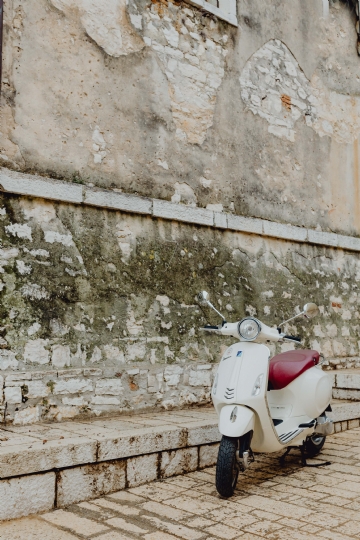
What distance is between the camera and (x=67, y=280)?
4.70 metres

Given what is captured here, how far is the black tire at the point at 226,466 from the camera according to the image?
3332 millimetres

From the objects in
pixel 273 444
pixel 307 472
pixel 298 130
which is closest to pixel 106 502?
pixel 273 444

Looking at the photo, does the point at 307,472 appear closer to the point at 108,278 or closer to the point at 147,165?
the point at 108,278

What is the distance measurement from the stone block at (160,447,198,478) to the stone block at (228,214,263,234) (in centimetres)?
281

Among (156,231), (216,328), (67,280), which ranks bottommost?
(216,328)

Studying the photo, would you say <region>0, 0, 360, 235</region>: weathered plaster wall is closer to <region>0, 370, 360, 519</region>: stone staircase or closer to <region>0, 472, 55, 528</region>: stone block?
<region>0, 370, 360, 519</region>: stone staircase

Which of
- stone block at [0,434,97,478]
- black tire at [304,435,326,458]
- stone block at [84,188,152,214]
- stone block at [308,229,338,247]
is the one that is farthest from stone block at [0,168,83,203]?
stone block at [308,229,338,247]

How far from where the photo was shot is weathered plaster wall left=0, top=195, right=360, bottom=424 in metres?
4.39

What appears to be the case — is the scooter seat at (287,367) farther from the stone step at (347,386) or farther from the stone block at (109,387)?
the stone step at (347,386)

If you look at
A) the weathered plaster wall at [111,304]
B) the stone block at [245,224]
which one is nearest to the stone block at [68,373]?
the weathered plaster wall at [111,304]

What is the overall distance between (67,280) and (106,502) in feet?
6.58

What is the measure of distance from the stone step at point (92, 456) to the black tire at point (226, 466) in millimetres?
639

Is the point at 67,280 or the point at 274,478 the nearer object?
the point at 274,478

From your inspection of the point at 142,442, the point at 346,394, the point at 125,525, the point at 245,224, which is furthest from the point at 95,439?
the point at 346,394
